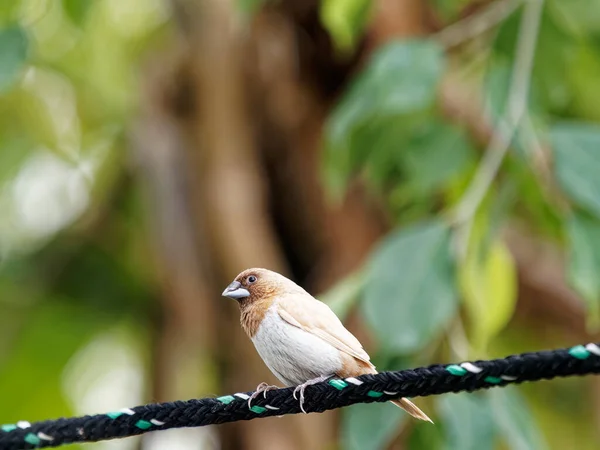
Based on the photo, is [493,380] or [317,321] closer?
[493,380]

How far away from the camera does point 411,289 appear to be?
2.91m

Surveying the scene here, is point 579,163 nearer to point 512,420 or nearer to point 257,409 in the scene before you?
point 512,420

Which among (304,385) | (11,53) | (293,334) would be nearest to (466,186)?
(11,53)

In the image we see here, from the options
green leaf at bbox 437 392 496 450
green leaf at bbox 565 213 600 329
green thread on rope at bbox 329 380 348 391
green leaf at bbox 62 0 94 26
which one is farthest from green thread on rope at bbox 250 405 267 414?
green leaf at bbox 62 0 94 26

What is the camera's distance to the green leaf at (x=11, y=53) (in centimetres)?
298

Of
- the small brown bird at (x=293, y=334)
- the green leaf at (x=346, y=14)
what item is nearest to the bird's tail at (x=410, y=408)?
the small brown bird at (x=293, y=334)

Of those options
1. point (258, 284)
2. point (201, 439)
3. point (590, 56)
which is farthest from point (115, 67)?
point (258, 284)

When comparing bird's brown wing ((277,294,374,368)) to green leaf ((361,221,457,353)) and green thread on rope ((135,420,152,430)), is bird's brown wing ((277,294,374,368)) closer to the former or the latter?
green thread on rope ((135,420,152,430))

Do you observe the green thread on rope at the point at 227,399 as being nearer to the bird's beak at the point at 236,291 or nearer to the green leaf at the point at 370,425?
the bird's beak at the point at 236,291

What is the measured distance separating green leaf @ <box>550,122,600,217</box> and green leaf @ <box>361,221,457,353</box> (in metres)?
0.38

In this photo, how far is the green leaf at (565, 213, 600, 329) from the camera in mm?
2879

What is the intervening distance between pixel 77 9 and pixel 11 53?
0.49 m

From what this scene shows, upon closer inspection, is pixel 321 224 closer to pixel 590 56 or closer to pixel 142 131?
pixel 142 131

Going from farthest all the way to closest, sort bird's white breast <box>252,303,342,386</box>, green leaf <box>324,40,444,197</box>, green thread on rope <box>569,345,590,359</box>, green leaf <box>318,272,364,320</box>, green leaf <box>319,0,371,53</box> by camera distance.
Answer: green leaf <box>319,0,371,53</box> → green leaf <box>324,40,444,197</box> → green leaf <box>318,272,364,320</box> → bird's white breast <box>252,303,342,386</box> → green thread on rope <box>569,345,590,359</box>
